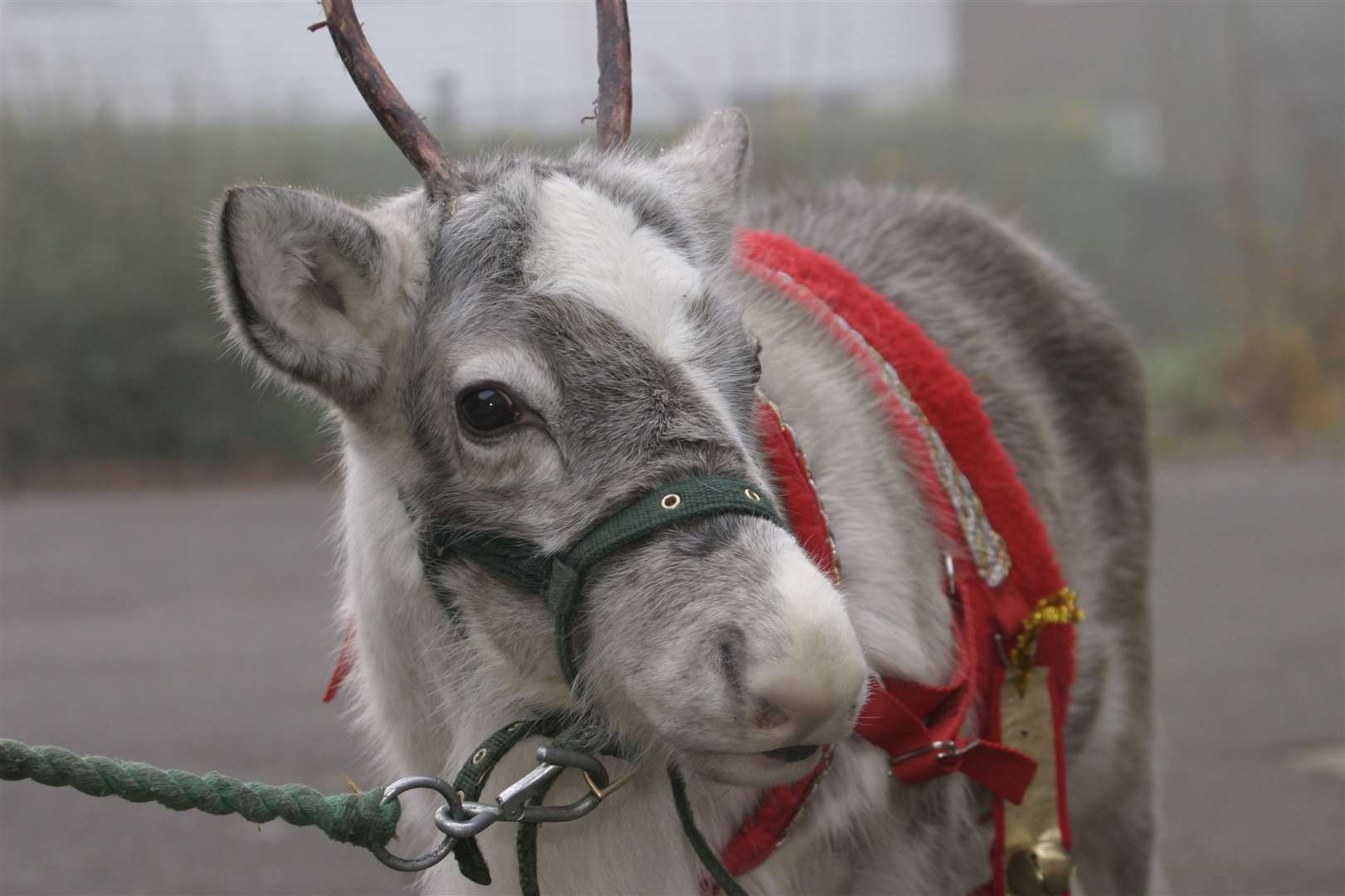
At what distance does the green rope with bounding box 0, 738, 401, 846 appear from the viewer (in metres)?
2.05

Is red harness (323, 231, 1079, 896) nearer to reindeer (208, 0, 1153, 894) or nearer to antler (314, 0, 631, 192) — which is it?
reindeer (208, 0, 1153, 894)

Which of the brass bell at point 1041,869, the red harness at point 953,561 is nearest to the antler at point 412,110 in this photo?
the red harness at point 953,561

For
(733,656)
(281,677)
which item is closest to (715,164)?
(733,656)

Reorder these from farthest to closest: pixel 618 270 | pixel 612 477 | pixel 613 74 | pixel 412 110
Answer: pixel 613 74
pixel 412 110
pixel 618 270
pixel 612 477

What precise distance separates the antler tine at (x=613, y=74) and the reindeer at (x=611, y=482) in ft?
0.04

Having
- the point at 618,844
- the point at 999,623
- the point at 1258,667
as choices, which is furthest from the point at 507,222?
the point at 1258,667

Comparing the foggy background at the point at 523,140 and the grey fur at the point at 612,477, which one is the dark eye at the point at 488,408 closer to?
the grey fur at the point at 612,477

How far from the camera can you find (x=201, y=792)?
208 centimetres

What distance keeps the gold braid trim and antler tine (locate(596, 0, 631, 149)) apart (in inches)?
47.4

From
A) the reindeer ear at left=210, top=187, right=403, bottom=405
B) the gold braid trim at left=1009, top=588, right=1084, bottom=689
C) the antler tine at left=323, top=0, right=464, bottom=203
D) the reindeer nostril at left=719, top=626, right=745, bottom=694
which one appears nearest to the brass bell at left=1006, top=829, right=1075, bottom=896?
the gold braid trim at left=1009, top=588, right=1084, bottom=689

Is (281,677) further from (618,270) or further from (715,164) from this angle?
(618,270)

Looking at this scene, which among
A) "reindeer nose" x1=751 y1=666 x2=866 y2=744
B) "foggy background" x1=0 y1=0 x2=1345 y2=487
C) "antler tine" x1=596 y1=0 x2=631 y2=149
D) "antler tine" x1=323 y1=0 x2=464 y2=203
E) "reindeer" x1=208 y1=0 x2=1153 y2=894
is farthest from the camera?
"foggy background" x1=0 y1=0 x2=1345 y2=487

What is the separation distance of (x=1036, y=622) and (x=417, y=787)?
1.25m

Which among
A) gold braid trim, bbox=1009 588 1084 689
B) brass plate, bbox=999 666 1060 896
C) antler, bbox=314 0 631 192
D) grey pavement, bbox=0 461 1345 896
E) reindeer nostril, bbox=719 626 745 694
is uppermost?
antler, bbox=314 0 631 192
